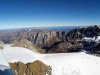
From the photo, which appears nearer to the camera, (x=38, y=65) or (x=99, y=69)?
(x=38, y=65)

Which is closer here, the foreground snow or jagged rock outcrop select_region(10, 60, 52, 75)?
jagged rock outcrop select_region(10, 60, 52, 75)

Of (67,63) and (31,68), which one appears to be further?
(67,63)

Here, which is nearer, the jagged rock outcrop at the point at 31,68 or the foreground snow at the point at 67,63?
the jagged rock outcrop at the point at 31,68

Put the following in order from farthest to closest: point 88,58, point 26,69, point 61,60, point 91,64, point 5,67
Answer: point 88,58 → point 91,64 → point 61,60 → point 26,69 → point 5,67

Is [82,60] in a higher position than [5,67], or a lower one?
lower

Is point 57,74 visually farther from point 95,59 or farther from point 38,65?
point 95,59

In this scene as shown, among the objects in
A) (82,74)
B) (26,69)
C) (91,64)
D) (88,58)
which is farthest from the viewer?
(88,58)

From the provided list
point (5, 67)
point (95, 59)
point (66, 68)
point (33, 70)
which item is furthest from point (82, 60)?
point (5, 67)

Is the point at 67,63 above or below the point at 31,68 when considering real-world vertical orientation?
below
